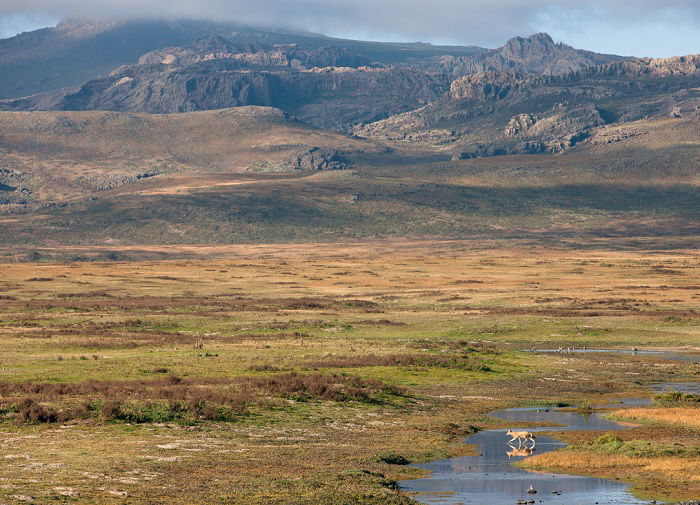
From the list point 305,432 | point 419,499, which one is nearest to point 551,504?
point 419,499

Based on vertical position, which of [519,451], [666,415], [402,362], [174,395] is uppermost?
[174,395]

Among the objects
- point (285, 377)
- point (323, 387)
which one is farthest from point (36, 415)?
point (285, 377)

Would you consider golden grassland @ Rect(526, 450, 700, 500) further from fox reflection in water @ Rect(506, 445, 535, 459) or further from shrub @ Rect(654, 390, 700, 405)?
shrub @ Rect(654, 390, 700, 405)

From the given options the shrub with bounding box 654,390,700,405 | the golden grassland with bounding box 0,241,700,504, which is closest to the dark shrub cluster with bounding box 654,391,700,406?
the shrub with bounding box 654,390,700,405

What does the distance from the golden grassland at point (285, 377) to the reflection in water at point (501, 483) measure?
1.00 m

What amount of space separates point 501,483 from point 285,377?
21.8 meters

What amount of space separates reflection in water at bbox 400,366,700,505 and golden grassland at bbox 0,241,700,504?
3.28 ft

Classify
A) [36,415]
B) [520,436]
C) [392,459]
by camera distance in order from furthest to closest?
[36,415]
[520,436]
[392,459]

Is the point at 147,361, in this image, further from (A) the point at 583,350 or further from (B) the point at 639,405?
(A) the point at 583,350

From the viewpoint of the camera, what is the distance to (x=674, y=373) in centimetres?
6531

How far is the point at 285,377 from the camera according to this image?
53875 mm

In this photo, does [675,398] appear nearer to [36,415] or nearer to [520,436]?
[520,436]

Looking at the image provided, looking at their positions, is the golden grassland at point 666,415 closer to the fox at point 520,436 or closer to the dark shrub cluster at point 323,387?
the fox at point 520,436

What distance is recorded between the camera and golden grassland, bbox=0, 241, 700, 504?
32.5 m
